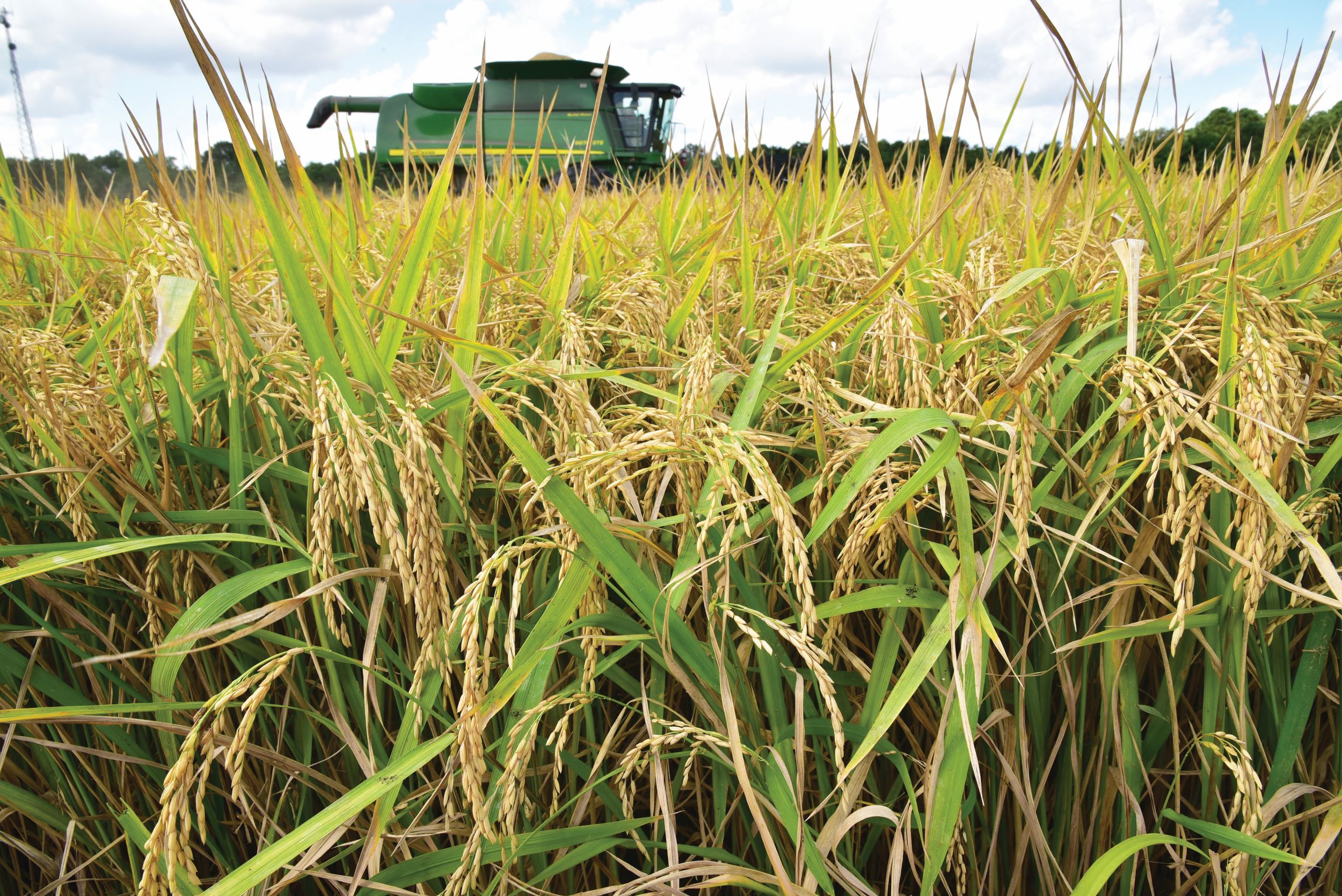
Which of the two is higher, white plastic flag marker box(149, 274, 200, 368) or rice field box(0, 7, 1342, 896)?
white plastic flag marker box(149, 274, 200, 368)

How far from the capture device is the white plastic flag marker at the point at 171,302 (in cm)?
56

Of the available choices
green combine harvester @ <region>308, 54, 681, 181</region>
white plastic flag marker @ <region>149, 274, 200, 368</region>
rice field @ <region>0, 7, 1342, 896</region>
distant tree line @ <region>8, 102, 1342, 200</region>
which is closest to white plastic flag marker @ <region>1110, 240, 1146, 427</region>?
rice field @ <region>0, 7, 1342, 896</region>

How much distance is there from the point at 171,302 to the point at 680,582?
49 centimetres

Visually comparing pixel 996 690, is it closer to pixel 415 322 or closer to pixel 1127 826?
pixel 1127 826

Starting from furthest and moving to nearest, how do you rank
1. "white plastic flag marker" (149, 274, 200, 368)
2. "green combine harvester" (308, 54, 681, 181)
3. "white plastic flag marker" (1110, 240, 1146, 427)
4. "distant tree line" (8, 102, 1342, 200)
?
"green combine harvester" (308, 54, 681, 181), "distant tree line" (8, 102, 1342, 200), "white plastic flag marker" (1110, 240, 1146, 427), "white plastic flag marker" (149, 274, 200, 368)

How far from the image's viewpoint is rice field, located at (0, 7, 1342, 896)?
69cm

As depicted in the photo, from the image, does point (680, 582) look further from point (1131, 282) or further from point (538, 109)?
point (538, 109)

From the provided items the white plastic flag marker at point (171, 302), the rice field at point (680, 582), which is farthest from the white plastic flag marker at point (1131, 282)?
the white plastic flag marker at point (171, 302)

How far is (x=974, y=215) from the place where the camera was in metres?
1.19

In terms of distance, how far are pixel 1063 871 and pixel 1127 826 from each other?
4.6 inches

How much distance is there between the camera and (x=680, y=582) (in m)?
0.69

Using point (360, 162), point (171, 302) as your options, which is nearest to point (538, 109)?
point (360, 162)

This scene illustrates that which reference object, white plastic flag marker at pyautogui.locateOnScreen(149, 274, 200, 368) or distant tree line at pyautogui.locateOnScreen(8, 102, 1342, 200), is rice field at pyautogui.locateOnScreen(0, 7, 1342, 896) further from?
distant tree line at pyautogui.locateOnScreen(8, 102, 1342, 200)

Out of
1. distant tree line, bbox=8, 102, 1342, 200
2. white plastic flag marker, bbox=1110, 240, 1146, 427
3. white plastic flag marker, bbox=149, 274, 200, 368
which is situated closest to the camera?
white plastic flag marker, bbox=149, 274, 200, 368
